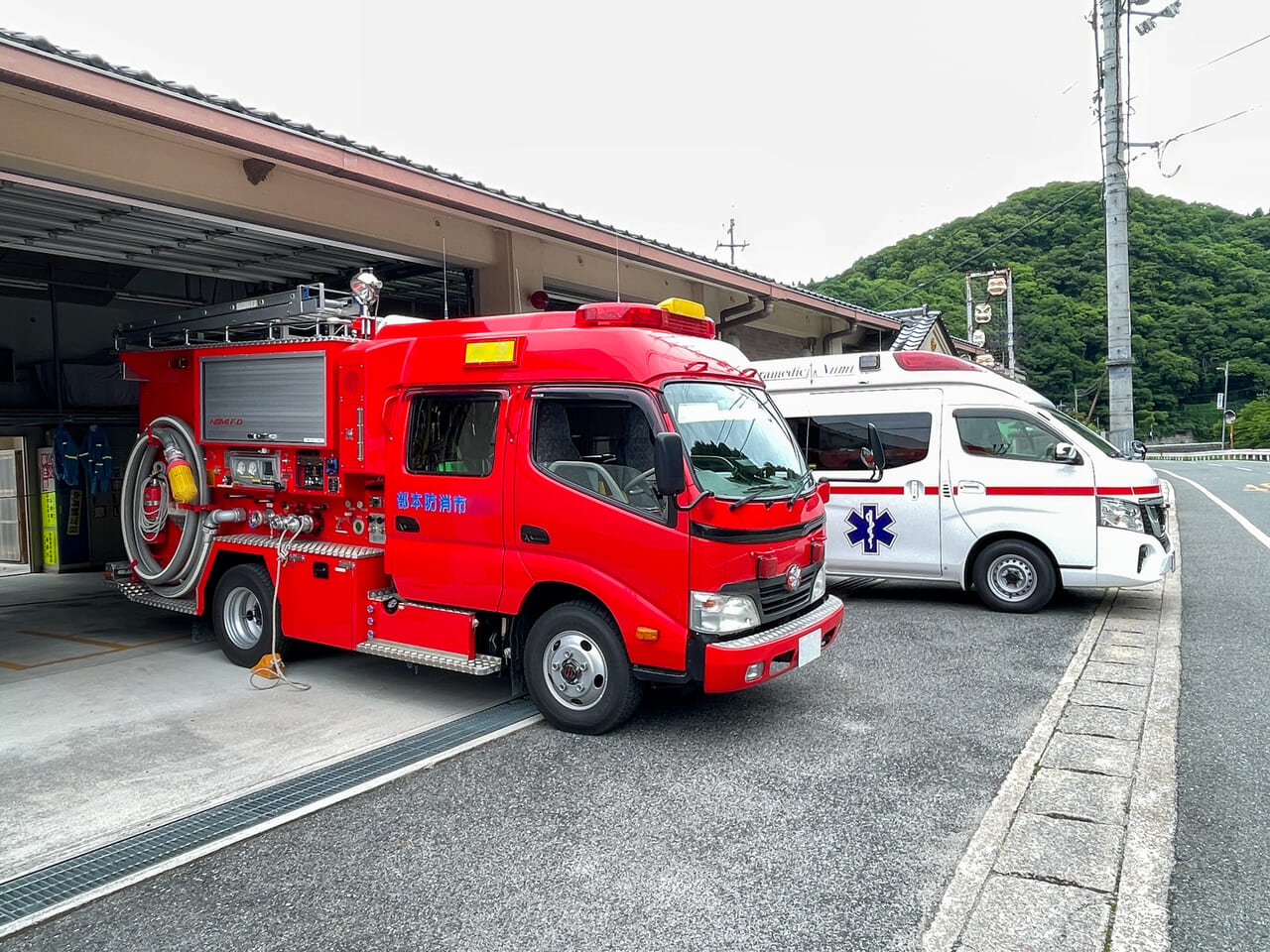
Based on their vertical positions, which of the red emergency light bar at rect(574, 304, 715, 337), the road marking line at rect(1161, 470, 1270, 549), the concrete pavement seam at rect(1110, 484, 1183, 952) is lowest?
the concrete pavement seam at rect(1110, 484, 1183, 952)

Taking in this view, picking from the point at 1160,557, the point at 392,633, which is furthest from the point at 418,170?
the point at 1160,557

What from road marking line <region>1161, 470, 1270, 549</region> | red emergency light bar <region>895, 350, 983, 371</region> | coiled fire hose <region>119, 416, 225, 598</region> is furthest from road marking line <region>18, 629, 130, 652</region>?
road marking line <region>1161, 470, 1270, 549</region>

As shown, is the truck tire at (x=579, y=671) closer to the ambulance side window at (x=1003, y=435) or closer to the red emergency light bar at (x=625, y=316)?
the red emergency light bar at (x=625, y=316)

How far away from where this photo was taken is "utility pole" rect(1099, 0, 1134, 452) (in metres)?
13.0

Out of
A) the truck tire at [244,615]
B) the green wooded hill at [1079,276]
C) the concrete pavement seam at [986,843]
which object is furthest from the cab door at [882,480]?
the green wooded hill at [1079,276]

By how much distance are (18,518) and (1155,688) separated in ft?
47.4

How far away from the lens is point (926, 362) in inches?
357

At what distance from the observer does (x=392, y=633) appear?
5.86m

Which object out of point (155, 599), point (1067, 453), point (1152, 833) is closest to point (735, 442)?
point (1152, 833)

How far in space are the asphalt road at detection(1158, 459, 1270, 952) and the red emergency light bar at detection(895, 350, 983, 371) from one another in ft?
10.6

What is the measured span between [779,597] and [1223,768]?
2.43 meters

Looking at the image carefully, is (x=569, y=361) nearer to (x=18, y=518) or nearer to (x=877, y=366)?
(x=877, y=366)

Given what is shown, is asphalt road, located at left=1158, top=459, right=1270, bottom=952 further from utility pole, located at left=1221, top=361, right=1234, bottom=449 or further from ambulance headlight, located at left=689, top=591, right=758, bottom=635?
utility pole, located at left=1221, top=361, right=1234, bottom=449

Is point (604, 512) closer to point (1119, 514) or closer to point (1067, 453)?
point (1067, 453)
